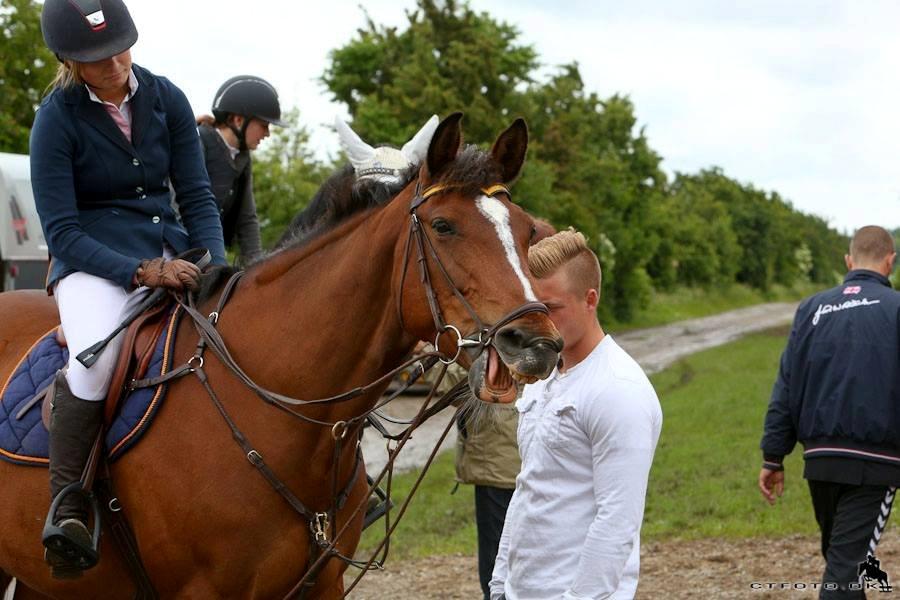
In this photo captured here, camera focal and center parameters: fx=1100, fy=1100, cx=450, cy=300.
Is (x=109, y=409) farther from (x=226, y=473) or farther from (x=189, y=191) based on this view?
(x=189, y=191)

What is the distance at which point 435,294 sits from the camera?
3.82m

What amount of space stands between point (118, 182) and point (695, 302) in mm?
57100

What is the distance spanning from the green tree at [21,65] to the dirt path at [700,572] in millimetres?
19042

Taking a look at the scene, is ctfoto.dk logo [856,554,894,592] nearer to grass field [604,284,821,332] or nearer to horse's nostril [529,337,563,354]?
horse's nostril [529,337,563,354]

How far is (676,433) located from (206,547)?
12556 millimetres

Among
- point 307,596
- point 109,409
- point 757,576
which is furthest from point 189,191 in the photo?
point 757,576

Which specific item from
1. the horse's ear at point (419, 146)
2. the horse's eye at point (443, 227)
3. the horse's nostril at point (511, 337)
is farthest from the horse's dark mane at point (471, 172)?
the horse's nostril at point (511, 337)

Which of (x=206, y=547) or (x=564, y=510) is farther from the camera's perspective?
(x=206, y=547)

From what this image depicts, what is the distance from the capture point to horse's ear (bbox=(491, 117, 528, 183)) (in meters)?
4.01

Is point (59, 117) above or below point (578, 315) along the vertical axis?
above

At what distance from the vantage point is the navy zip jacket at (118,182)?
176 inches

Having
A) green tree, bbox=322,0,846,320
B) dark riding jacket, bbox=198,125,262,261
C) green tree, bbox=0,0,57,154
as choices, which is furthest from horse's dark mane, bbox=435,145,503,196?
green tree, bbox=322,0,846,320

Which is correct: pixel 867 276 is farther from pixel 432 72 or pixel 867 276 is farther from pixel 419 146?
pixel 432 72

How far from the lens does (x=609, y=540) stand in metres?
3.56
